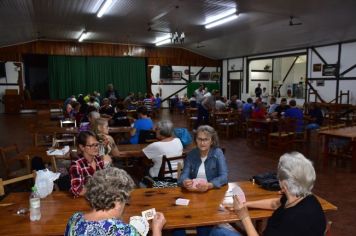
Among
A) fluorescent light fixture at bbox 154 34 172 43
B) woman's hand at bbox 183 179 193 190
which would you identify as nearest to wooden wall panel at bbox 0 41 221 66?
fluorescent light fixture at bbox 154 34 172 43

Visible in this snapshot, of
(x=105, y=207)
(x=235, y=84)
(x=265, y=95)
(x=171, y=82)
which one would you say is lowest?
(x=105, y=207)

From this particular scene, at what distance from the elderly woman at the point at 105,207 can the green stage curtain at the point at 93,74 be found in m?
15.7

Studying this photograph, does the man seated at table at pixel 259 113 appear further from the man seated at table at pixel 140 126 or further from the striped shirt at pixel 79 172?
the striped shirt at pixel 79 172

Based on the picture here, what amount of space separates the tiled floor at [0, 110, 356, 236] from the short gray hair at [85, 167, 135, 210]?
262 cm

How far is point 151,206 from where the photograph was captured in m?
2.06

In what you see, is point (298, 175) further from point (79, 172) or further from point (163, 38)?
point (163, 38)

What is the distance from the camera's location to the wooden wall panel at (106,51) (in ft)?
48.9

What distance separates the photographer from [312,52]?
13156 millimetres

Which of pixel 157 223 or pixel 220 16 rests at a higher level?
pixel 220 16

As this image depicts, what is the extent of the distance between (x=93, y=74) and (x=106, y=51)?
1.50 m

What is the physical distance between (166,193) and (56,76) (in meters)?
15.3

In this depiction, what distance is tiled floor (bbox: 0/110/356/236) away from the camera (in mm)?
3520

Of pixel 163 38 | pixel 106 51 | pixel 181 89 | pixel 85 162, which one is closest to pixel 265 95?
pixel 181 89

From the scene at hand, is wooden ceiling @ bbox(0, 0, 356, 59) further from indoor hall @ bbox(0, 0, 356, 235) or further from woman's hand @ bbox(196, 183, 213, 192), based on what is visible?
woman's hand @ bbox(196, 183, 213, 192)
